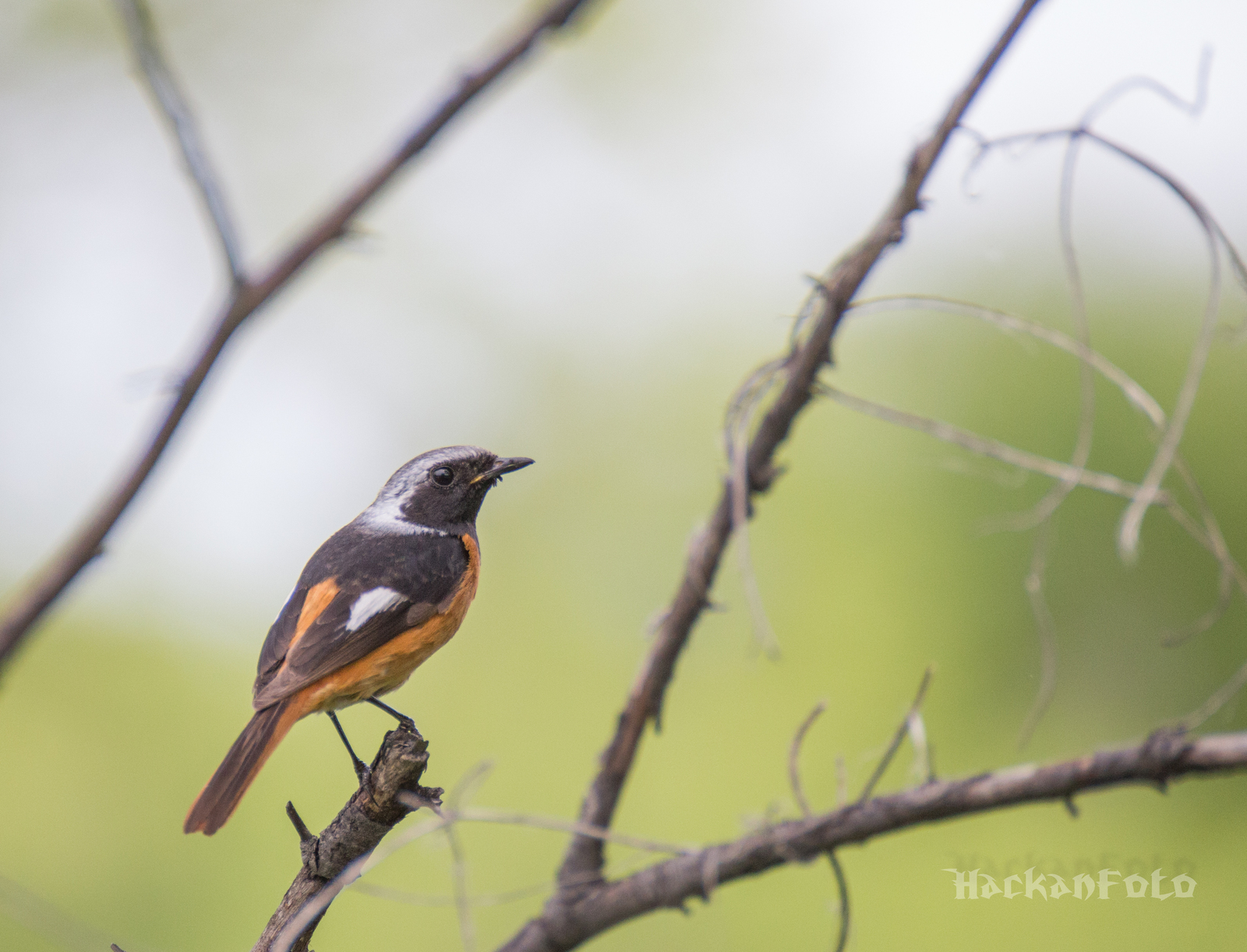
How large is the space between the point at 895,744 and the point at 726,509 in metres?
0.82

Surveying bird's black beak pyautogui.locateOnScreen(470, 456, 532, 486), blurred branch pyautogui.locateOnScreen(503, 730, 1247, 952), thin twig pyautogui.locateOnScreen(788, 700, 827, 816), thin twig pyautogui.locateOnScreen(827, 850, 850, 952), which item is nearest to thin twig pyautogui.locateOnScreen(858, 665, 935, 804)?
blurred branch pyautogui.locateOnScreen(503, 730, 1247, 952)

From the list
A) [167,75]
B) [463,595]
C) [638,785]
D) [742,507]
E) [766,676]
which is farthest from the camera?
[766,676]

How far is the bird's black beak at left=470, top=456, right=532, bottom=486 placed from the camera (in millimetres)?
3057

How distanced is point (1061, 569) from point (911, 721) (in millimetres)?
6664

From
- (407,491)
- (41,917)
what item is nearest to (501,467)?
(407,491)

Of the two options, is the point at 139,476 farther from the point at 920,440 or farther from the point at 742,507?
the point at 920,440

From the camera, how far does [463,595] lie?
8.88 ft

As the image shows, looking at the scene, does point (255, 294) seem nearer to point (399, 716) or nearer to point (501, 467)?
point (399, 716)

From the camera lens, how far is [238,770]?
1.85 meters

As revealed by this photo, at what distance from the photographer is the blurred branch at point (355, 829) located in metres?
1.89

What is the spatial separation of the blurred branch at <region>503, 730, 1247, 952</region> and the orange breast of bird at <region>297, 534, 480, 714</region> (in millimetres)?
702

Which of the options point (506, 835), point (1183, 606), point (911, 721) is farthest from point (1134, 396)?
point (506, 835)

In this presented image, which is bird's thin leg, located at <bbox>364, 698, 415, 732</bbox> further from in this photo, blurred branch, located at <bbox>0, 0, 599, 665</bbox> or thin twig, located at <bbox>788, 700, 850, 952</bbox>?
blurred branch, located at <bbox>0, 0, 599, 665</bbox>

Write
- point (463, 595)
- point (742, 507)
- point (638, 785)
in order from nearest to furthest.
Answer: point (742, 507) < point (463, 595) < point (638, 785)
